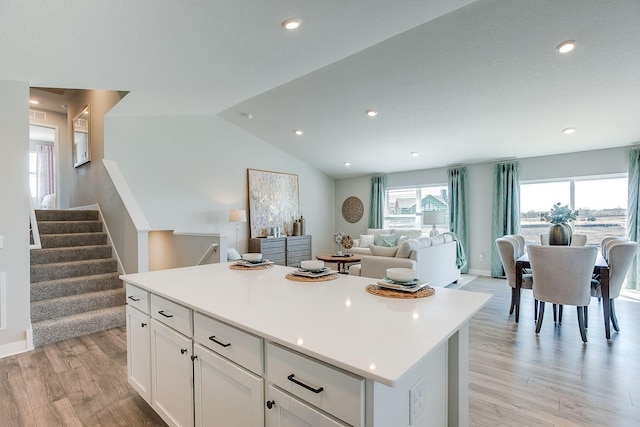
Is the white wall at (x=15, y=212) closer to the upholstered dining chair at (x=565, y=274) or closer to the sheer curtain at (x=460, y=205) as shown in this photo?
the upholstered dining chair at (x=565, y=274)

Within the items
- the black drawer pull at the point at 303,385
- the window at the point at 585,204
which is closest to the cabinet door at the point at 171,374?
the black drawer pull at the point at 303,385

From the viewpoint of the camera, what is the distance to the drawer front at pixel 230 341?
3.74 feet

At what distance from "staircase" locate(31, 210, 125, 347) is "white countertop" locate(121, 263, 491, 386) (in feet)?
6.69

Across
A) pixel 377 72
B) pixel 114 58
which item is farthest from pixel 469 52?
pixel 114 58

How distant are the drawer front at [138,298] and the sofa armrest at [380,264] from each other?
284cm

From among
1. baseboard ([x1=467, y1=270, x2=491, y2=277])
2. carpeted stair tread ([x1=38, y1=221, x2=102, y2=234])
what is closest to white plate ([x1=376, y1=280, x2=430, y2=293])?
carpeted stair tread ([x1=38, y1=221, x2=102, y2=234])

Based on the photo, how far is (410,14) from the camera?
274 cm

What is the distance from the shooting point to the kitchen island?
89 centimetres

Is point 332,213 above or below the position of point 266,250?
above

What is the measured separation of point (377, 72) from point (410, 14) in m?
1.27

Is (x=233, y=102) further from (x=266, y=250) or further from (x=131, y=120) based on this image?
(x=266, y=250)

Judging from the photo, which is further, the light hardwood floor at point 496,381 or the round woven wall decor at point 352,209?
the round woven wall decor at point 352,209

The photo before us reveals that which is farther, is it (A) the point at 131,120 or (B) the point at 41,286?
(A) the point at 131,120

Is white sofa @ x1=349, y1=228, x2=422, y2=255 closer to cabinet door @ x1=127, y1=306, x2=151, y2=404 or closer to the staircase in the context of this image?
the staircase
